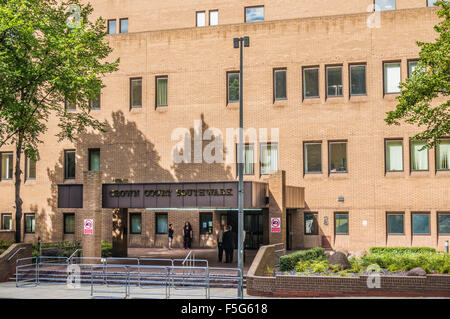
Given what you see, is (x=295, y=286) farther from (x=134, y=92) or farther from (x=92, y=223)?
(x=134, y=92)

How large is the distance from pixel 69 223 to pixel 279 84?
17361 millimetres

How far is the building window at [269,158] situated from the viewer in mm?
35656

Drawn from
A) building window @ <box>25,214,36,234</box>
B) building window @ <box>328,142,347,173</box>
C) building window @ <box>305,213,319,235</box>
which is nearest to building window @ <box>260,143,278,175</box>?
building window @ <box>328,142,347,173</box>

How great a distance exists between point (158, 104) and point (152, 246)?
9.34m

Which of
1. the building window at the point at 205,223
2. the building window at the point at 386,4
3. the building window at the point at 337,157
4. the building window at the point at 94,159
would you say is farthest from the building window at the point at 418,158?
the building window at the point at 94,159

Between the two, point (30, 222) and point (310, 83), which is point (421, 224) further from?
point (30, 222)

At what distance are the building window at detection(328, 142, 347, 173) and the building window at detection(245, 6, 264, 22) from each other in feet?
43.2

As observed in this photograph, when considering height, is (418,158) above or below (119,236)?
above

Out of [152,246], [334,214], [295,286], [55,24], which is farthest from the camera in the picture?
[152,246]

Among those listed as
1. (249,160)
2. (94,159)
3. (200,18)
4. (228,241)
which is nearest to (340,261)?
(228,241)

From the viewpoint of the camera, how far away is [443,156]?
33.3 metres

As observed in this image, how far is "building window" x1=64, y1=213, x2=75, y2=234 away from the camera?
39969 millimetres

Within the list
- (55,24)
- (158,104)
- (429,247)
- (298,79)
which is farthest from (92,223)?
(429,247)

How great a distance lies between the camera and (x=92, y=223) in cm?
2662
